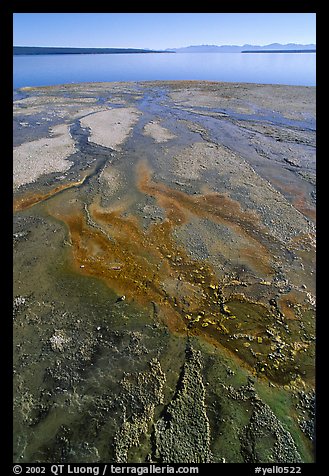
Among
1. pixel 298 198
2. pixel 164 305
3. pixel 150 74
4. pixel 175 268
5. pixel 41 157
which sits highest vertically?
pixel 150 74

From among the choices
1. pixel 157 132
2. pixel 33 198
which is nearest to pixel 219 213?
pixel 33 198

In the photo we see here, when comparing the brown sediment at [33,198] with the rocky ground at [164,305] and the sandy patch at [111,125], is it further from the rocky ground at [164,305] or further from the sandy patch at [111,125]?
the sandy patch at [111,125]

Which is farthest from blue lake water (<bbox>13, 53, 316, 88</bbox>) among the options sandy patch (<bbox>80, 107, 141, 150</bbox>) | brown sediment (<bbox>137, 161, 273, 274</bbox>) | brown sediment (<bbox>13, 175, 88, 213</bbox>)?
brown sediment (<bbox>137, 161, 273, 274</bbox>)

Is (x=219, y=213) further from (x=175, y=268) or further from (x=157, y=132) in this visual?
(x=157, y=132)

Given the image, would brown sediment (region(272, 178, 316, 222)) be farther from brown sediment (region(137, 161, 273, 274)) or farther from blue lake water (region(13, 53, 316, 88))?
blue lake water (region(13, 53, 316, 88))

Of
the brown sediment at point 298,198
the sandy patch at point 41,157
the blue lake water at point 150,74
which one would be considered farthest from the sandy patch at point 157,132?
the blue lake water at point 150,74

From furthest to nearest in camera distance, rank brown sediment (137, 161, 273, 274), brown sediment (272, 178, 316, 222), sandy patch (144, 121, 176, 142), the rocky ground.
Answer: sandy patch (144, 121, 176, 142)
brown sediment (272, 178, 316, 222)
brown sediment (137, 161, 273, 274)
the rocky ground

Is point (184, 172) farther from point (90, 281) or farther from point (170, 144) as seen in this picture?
point (90, 281)
